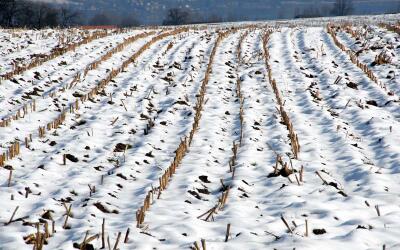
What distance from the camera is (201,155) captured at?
7016 mm

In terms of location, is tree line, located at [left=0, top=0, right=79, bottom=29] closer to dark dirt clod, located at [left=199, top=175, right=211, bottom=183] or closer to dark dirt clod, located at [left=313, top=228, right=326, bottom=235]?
dark dirt clod, located at [left=199, top=175, right=211, bottom=183]

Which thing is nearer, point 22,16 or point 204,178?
point 204,178

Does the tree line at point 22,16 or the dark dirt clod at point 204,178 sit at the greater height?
the tree line at point 22,16

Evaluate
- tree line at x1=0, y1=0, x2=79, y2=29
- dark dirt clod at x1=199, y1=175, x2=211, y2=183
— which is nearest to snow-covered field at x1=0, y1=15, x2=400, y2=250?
dark dirt clod at x1=199, y1=175, x2=211, y2=183

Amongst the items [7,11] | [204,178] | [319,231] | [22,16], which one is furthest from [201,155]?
[22,16]

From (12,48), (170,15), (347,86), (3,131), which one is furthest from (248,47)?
(170,15)

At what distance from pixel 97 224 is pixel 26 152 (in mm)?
2651

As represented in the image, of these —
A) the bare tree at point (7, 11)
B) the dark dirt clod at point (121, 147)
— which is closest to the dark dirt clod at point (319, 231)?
the dark dirt clod at point (121, 147)

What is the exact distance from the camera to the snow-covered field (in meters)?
4.60

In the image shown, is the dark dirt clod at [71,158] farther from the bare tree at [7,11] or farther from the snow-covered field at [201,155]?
the bare tree at [7,11]

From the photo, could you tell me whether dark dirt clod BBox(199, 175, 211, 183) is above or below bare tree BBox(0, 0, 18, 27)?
below

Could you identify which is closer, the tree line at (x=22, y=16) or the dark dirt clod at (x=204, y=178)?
the dark dirt clod at (x=204, y=178)

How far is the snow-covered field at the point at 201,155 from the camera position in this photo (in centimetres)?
460

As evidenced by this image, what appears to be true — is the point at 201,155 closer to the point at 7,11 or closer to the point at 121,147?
A: the point at 121,147
